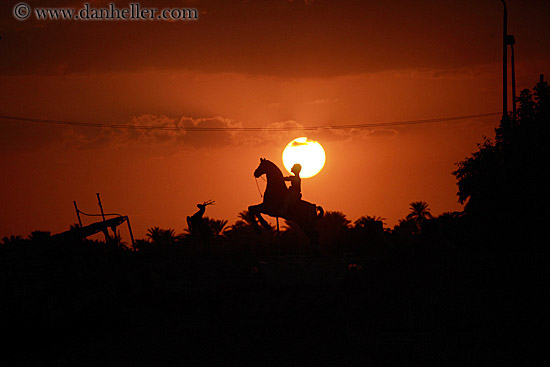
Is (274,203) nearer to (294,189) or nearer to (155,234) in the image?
(294,189)

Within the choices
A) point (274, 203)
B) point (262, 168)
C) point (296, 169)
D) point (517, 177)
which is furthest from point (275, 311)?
point (517, 177)

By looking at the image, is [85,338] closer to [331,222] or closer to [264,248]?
[264,248]

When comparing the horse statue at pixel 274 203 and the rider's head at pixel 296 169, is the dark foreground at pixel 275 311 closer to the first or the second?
the horse statue at pixel 274 203

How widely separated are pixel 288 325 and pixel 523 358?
15.7ft

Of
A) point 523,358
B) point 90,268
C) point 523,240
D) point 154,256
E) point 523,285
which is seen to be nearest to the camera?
point 523,358

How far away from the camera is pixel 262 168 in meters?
21.3

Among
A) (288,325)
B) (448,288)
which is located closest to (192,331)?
(288,325)

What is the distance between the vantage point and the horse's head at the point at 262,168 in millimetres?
21263

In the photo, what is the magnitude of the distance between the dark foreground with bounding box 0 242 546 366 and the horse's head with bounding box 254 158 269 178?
3393mm

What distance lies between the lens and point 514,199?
22906 mm

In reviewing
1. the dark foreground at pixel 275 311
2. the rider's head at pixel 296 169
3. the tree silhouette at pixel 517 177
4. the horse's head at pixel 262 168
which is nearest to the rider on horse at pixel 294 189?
the rider's head at pixel 296 169

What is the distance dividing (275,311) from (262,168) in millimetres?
7907

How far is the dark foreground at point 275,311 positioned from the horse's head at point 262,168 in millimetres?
3393

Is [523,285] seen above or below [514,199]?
below
